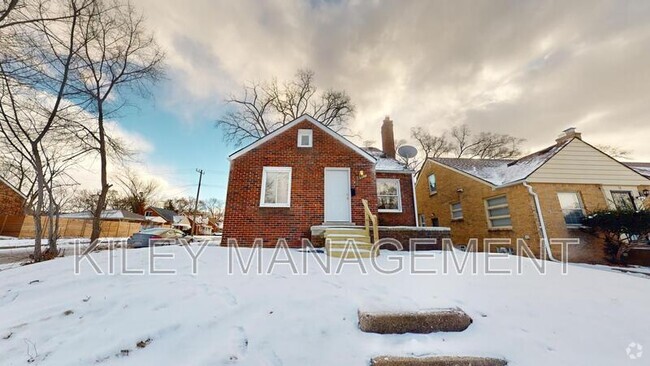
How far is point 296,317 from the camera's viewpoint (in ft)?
9.14

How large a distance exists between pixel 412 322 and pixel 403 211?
8.79 m

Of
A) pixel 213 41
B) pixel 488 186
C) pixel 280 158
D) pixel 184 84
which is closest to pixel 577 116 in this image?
pixel 488 186

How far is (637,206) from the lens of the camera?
10.8 m

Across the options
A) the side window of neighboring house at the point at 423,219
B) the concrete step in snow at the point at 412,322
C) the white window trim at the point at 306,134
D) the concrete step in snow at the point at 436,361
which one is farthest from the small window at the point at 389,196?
the concrete step in snow at the point at 436,361

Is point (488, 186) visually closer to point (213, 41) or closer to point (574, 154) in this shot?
point (574, 154)

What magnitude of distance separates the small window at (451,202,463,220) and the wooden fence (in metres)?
30.7

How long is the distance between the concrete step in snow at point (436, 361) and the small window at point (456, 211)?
42.9 ft

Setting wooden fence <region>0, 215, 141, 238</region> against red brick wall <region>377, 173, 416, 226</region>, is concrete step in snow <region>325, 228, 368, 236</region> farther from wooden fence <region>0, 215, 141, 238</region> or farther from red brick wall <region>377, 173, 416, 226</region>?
wooden fence <region>0, 215, 141, 238</region>

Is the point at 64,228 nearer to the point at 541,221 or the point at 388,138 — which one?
the point at 388,138

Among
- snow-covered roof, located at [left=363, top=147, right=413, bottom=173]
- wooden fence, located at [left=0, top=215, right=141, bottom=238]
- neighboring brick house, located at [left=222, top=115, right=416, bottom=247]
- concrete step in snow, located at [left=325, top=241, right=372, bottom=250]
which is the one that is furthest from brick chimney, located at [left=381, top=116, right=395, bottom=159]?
wooden fence, located at [left=0, top=215, right=141, bottom=238]

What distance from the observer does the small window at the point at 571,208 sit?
33.3 feet

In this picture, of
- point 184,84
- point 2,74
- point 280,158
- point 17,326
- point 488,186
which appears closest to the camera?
point 17,326

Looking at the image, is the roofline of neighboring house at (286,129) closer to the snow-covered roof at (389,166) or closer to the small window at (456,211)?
the snow-covered roof at (389,166)

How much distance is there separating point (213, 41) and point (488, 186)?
560 inches
